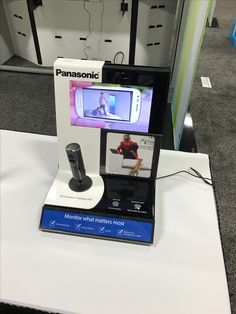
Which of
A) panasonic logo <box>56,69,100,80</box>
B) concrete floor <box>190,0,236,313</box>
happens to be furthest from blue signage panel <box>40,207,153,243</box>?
concrete floor <box>190,0,236,313</box>

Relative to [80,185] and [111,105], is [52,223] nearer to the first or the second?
[80,185]

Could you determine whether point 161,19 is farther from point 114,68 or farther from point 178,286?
point 178,286

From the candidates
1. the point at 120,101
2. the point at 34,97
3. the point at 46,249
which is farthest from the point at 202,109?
the point at 46,249

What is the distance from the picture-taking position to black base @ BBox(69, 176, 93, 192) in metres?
0.71

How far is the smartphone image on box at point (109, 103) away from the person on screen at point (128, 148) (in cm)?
5

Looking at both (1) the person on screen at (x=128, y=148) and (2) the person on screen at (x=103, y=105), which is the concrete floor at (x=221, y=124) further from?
(2) the person on screen at (x=103, y=105)

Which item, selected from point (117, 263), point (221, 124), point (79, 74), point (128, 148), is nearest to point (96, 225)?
point (117, 263)

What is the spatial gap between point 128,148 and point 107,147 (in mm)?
53

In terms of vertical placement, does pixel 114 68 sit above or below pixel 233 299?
above

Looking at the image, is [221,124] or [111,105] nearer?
[111,105]

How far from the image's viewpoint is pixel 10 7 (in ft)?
8.00

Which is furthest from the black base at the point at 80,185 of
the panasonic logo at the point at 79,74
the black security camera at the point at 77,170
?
the panasonic logo at the point at 79,74

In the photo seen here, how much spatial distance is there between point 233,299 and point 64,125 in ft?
3.17

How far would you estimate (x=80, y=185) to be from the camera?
2.34 ft
